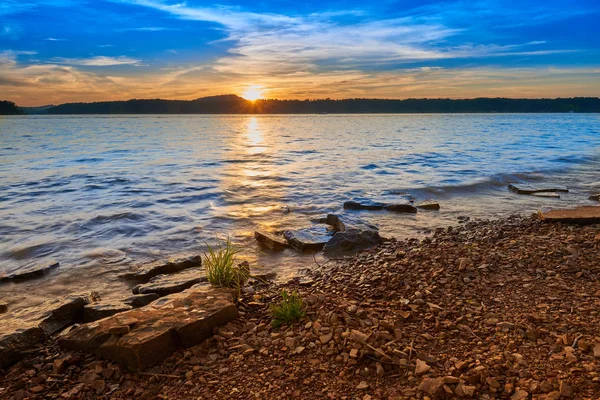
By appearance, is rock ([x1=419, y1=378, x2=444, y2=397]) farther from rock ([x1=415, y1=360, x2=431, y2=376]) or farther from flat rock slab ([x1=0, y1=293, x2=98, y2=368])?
flat rock slab ([x1=0, y1=293, x2=98, y2=368])

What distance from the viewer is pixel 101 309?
5.25 metres

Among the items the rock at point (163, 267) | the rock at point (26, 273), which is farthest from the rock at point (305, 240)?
the rock at point (26, 273)

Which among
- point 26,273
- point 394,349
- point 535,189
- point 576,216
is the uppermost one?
point 576,216

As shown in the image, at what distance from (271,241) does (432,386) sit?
216 inches

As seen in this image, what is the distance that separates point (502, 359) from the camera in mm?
3527

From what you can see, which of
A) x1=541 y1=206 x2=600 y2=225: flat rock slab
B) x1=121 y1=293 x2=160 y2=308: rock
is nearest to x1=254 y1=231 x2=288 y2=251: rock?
x1=121 y1=293 x2=160 y2=308: rock

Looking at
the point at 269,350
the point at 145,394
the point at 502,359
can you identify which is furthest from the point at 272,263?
the point at 502,359

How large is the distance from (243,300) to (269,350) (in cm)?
138

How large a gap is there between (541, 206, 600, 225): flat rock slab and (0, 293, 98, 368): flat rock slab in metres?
8.85

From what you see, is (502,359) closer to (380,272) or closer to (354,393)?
(354,393)

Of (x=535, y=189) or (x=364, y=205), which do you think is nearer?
(x=364, y=205)

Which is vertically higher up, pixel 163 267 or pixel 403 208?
pixel 403 208

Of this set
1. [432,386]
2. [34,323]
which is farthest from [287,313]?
[34,323]

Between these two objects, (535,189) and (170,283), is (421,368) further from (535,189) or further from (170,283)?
(535,189)
